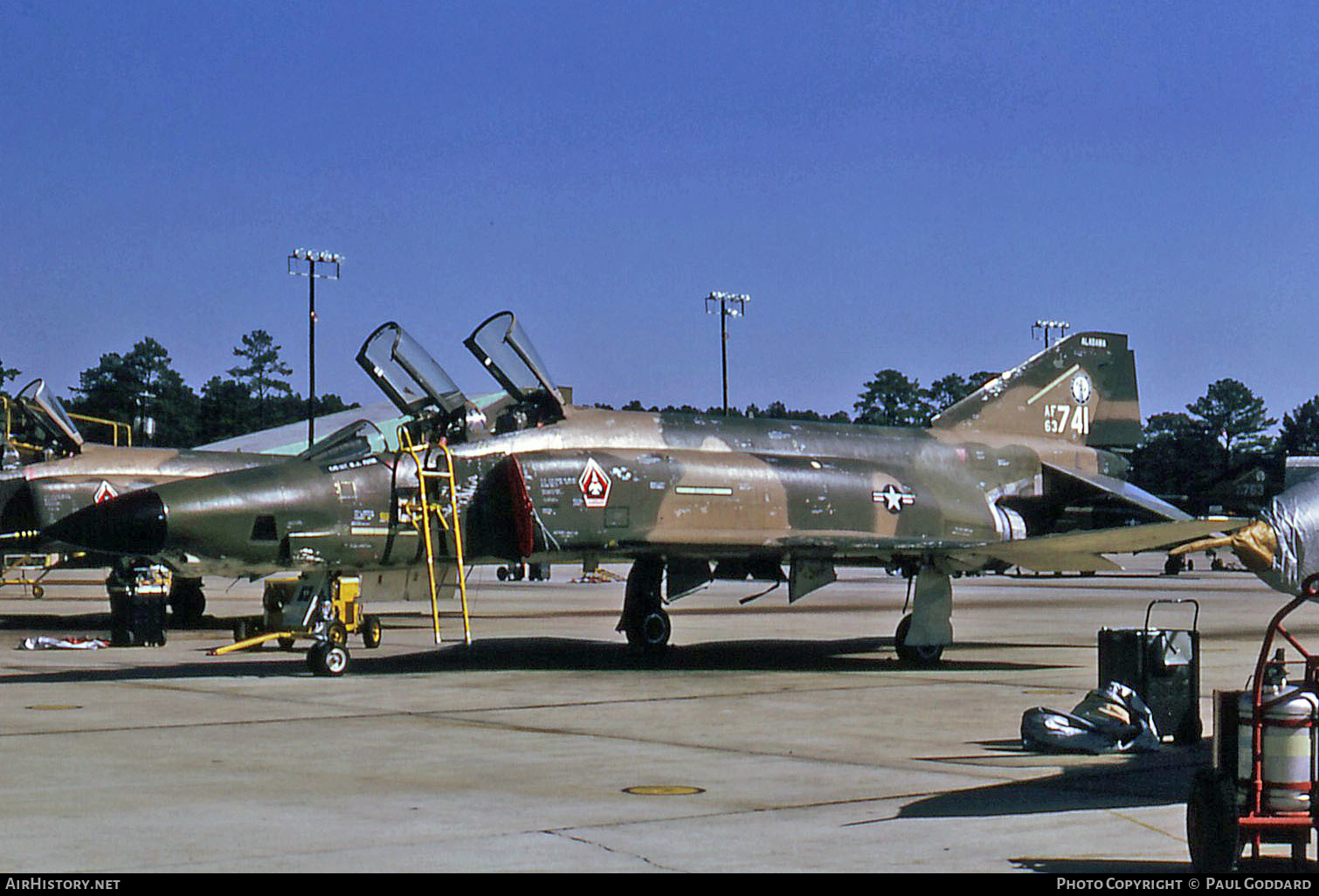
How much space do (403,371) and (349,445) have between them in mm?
1041

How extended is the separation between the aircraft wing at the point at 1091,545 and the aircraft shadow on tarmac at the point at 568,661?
1305 mm

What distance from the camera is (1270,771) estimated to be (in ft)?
21.1

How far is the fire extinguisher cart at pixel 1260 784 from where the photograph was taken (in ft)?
20.7

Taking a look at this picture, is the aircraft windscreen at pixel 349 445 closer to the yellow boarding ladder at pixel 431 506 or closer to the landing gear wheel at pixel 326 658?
the yellow boarding ladder at pixel 431 506

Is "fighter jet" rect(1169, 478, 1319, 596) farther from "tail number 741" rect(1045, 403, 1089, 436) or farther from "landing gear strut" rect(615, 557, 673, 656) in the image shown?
"tail number 741" rect(1045, 403, 1089, 436)

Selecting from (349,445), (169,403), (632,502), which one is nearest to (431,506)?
(349,445)

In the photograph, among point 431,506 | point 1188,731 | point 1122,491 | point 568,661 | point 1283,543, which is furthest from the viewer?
point 1122,491

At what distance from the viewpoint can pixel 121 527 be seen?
47.3 feet

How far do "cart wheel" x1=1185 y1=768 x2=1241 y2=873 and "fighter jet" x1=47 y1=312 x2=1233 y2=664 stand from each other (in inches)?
264

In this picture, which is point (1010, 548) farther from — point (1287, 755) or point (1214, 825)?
point (1214, 825)

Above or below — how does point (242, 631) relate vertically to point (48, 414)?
below

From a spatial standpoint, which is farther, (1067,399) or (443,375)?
(1067,399)
